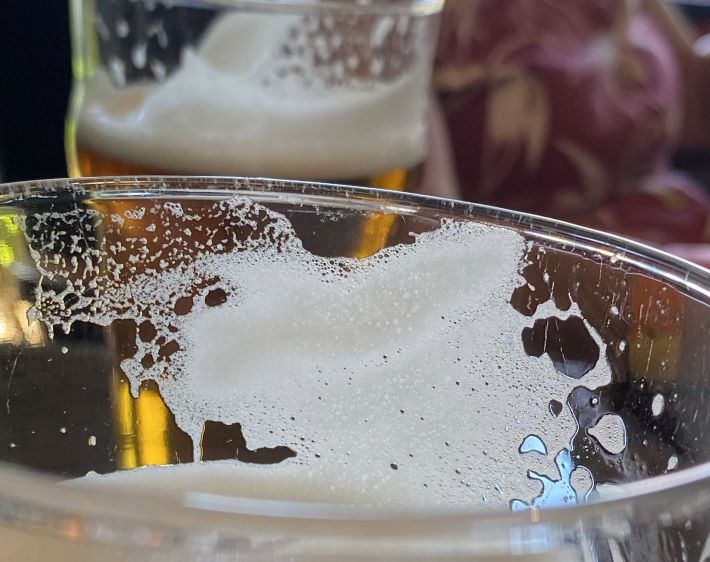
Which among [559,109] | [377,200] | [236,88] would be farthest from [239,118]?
[559,109]

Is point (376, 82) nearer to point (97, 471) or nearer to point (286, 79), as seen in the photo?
point (286, 79)

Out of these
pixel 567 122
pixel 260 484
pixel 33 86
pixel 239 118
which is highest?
pixel 567 122

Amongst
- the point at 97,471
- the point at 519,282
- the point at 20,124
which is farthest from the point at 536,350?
the point at 20,124

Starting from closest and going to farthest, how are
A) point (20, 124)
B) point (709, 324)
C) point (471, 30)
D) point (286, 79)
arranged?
point (709, 324) → point (286, 79) → point (20, 124) → point (471, 30)

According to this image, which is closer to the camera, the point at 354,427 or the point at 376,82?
the point at 354,427

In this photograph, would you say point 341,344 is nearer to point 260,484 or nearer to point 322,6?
point 260,484

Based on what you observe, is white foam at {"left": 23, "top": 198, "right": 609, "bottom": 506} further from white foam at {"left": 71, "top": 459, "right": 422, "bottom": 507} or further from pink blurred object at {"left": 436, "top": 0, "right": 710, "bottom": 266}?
pink blurred object at {"left": 436, "top": 0, "right": 710, "bottom": 266}
